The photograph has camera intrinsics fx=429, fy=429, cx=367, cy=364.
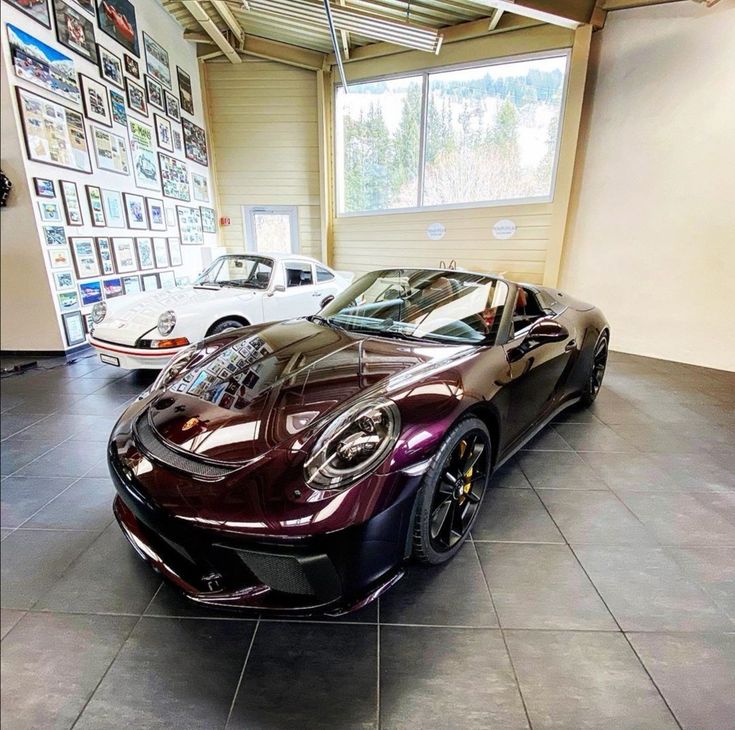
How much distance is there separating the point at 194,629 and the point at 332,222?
266 inches

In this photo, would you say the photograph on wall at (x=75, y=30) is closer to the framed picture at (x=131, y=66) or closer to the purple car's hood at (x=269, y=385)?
the framed picture at (x=131, y=66)

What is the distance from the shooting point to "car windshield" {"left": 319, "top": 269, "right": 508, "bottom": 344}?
214cm

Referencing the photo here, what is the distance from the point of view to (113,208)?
4789 mm

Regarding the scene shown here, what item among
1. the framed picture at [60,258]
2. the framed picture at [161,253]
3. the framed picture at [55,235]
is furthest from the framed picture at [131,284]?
the framed picture at [55,235]

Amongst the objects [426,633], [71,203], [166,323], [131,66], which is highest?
[131,66]

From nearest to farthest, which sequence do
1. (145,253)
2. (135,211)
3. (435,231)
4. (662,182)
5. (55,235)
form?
(55,235), (662,182), (135,211), (145,253), (435,231)

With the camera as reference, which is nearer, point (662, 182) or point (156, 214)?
point (662, 182)

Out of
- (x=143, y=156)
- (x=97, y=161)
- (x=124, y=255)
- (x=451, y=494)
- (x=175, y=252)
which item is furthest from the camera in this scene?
(x=175, y=252)

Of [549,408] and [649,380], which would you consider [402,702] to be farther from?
[649,380]

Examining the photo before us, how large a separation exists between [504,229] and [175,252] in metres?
4.61

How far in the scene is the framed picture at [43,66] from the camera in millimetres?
2900

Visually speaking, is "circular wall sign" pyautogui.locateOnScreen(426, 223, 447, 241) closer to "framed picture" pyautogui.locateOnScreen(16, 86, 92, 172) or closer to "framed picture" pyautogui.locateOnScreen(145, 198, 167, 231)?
"framed picture" pyautogui.locateOnScreen(145, 198, 167, 231)

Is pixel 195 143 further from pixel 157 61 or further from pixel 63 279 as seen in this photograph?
pixel 63 279

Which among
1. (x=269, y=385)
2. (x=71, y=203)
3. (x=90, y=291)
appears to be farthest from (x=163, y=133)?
(x=269, y=385)
